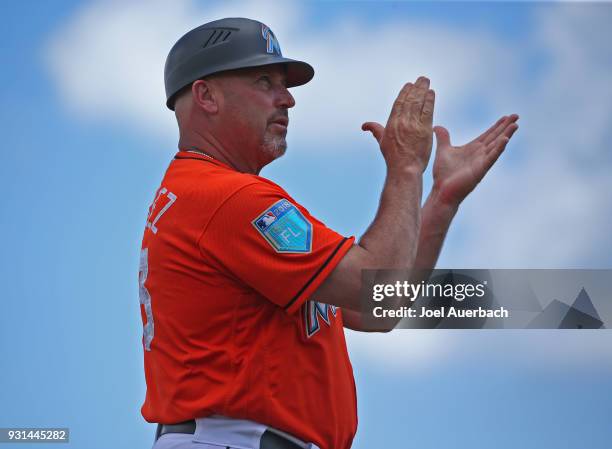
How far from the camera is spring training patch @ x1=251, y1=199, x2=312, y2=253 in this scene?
1.95m

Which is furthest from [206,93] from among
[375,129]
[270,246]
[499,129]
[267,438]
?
[267,438]

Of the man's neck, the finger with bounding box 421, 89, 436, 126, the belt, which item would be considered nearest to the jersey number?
the belt

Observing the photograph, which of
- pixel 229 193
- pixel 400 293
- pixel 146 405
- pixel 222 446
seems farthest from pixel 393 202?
pixel 146 405

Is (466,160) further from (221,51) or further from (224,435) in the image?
(224,435)

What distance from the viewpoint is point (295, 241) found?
1.96 meters

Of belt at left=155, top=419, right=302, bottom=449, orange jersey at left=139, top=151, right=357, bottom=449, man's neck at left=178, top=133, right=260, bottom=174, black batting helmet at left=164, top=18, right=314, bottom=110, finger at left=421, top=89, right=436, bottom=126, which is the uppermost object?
black batting helmet at left=164, top=18, right=314, bottom=110

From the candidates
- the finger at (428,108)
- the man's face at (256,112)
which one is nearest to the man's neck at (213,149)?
the man's face at (256,112)

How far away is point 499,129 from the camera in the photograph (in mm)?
2494

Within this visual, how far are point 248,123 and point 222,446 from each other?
0.98 metres

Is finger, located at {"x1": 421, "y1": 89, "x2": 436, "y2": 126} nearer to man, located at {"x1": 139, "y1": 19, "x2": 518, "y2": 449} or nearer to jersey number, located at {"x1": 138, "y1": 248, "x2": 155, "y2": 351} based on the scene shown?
man, located at {"x1": 139, "y1": 19, "x2": 518, "y2": 449}

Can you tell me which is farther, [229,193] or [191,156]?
[191,156]

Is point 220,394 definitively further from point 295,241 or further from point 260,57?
point 260,57

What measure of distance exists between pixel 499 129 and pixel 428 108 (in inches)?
15.3

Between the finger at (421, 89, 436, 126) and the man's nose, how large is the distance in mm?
449
